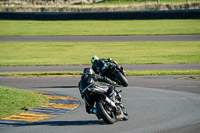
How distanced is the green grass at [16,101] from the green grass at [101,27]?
31.0 meters

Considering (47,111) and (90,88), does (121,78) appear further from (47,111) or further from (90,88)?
(90,88)

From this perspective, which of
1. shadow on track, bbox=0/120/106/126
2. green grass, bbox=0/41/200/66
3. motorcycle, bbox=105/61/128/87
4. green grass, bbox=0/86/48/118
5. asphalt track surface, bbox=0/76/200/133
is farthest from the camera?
green grass, bbox=0/41/200/66

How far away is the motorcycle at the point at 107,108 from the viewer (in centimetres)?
1066

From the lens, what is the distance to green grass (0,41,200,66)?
101ft

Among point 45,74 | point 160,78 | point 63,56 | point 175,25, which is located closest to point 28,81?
point 45,74

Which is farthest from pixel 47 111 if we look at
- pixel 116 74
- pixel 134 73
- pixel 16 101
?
pixel 134 73

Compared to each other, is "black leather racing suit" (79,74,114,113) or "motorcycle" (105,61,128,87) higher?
"black leather racing suit" (79,74,114,113)

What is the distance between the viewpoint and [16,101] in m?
14.2

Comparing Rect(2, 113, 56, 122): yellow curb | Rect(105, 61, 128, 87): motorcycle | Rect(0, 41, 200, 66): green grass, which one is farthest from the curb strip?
Rect(0, 41, 200, 66): green grass

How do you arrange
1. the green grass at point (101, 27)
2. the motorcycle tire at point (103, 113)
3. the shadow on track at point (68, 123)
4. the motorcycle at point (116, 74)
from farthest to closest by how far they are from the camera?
the green grass at point (101, 27)
the motorcycle at point (116, 74)
the shadow on track at point (68, 123)
the motorcycle tire at point (103, 113)

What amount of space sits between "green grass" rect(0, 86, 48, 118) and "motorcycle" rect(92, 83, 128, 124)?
3.19m

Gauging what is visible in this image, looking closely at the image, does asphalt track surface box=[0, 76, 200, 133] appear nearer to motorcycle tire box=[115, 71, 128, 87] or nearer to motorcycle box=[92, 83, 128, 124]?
motorcycle box=[92, 83, 128, 124]

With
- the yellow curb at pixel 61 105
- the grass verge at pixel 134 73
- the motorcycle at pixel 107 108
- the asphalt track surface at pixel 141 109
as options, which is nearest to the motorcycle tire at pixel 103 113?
the motorcycle at pixel 107 108

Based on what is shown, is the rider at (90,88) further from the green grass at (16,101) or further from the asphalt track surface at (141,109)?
the green grass at (16,101)
